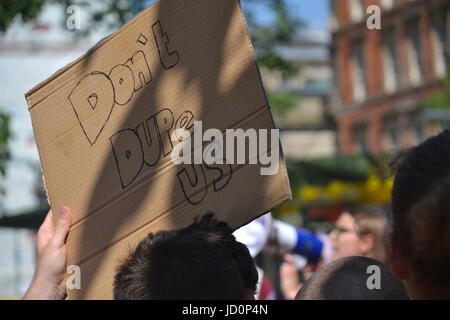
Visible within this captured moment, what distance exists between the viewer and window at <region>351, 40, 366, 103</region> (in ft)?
162

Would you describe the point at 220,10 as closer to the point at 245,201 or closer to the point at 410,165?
the point at 245,201

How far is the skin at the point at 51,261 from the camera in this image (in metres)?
2.45

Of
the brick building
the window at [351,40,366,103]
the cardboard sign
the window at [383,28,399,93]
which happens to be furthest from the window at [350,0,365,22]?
the cardboard sign

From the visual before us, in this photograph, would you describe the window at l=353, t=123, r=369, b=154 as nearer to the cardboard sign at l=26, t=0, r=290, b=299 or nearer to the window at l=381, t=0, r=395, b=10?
the window at l=381, t=0, r=395, b=10

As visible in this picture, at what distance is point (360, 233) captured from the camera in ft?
19.2

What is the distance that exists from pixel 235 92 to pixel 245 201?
252 mm

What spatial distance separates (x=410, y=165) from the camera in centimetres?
193

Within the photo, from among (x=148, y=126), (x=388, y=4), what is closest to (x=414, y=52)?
(x=388, y=4)

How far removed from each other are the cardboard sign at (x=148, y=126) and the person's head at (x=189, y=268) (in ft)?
0.57

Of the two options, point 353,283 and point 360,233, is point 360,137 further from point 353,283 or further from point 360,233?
point 353,283

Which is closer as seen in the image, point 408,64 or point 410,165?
point 410,165

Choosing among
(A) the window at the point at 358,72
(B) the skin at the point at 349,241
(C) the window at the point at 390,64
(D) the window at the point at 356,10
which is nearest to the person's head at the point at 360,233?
(B) the skin at the point at 349,241

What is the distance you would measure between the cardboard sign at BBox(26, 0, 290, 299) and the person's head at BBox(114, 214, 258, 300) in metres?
0.17
